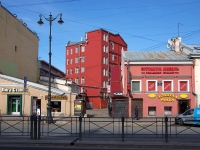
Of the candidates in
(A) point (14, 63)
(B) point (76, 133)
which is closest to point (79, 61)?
(A) point (14, 63)

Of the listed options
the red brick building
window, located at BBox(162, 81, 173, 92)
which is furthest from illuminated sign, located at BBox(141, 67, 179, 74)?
the red brick building

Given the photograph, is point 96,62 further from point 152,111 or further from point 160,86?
point 152,111

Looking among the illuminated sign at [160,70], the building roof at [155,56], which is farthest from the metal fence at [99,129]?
the building roof at [155,56]

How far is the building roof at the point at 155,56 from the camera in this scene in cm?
3328

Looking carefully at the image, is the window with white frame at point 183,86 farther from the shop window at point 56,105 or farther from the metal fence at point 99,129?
the metal fence at point 99,129

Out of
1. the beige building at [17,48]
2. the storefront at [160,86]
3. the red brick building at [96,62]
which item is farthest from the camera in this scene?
the red brick building at [96,62]

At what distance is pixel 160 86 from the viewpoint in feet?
107

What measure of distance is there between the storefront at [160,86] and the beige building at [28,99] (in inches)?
296

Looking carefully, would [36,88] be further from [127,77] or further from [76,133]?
[76,133]

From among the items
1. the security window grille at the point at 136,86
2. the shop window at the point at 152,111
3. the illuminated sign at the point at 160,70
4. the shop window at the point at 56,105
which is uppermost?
the illuminated sign at the point at 160,70

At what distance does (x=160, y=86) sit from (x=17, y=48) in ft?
72.2

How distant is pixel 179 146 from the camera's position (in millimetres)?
11555

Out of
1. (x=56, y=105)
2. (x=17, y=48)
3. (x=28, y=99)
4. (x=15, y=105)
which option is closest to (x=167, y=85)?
(x=56, y=105)

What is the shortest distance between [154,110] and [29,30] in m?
26.1
